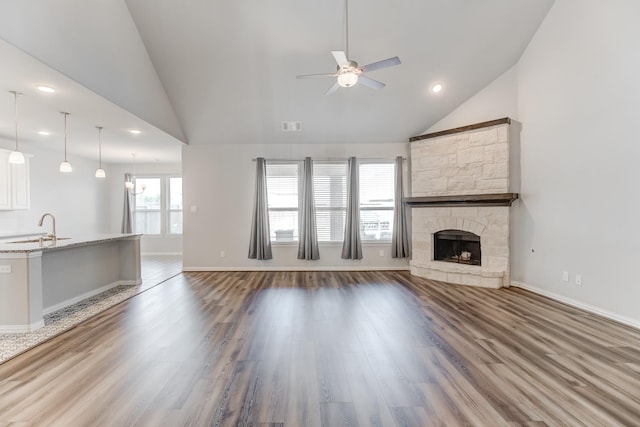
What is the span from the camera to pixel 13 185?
18.6 feet

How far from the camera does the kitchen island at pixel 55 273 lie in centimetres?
313

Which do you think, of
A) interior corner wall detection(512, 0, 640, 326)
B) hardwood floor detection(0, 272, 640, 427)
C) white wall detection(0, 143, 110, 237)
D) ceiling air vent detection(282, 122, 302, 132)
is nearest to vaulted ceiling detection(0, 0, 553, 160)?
ceiling air vent detection(282, 122, 302, 132)

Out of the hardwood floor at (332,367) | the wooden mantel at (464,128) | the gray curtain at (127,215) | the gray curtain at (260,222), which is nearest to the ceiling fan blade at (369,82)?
the wooden mantel at (464,128)

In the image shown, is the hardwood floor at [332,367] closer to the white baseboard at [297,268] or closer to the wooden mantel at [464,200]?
the wooden mantel at [464,200]

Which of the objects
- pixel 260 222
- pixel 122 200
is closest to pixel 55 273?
pixel 260 222

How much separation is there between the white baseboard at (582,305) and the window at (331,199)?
334 centimetres

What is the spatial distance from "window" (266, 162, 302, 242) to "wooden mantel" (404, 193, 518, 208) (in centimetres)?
234

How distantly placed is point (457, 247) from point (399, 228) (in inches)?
44.9

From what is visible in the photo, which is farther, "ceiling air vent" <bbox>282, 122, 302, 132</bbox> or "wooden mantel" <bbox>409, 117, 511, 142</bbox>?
"ceiling air vent" <bbox>282, 122, 302, 132</bbox>

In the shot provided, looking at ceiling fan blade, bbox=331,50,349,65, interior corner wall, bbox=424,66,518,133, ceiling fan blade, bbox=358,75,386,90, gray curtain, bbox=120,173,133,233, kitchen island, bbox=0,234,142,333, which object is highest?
interior corner wall, bbox=424,66,518,133

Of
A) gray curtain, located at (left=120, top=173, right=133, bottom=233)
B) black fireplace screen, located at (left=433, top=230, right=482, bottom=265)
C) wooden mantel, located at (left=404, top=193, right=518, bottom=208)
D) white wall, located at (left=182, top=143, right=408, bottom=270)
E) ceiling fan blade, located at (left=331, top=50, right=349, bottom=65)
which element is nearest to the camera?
ceiling fan blade, located at (left=331, top=50, right=349, bottom=65)

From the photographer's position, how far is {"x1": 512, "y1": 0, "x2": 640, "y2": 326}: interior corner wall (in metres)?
3.26

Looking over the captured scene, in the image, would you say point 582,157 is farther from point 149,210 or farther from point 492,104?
point 149,210

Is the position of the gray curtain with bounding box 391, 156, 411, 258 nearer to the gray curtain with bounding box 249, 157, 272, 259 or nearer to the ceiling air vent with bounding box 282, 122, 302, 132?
the ceiling air vent with bounding box 282, 122, 302, 132
